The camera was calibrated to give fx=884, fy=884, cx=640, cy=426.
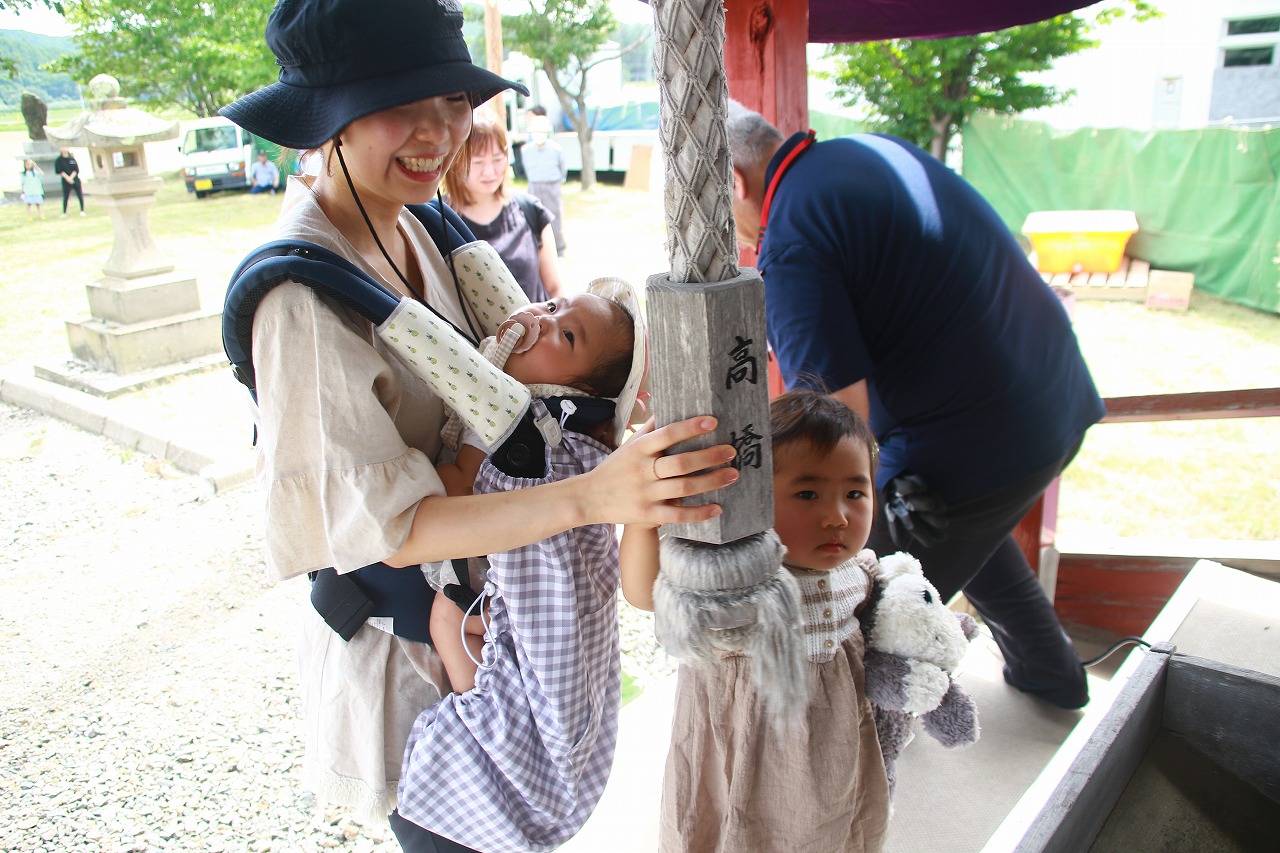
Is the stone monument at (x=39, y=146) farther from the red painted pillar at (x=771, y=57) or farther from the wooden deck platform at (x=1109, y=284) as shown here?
the wooden deck platform at (x=1109, y=284)

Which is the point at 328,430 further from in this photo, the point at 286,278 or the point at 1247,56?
the point at 1247,56

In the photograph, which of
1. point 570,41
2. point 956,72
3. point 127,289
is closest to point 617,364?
point 127,289

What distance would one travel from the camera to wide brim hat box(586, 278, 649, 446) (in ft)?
4.83

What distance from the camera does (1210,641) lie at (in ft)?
8.31

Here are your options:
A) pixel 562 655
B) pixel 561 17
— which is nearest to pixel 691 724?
pixel 562 655

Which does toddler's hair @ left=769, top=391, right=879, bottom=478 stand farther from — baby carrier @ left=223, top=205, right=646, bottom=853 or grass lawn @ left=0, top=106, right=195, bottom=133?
grass lawn @ left=0, top=106, right=195, bottom=133

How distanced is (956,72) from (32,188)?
1287 centimetres

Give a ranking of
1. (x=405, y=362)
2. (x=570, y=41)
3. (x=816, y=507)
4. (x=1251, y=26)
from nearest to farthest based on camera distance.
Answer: (x=405, y=362)
(x=816, y=507)
(x=1251, y=26)
(x=570, y=41)

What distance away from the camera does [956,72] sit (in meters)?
13.0

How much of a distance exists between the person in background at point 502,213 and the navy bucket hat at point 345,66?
2375mm

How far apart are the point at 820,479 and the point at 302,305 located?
85 centimetres

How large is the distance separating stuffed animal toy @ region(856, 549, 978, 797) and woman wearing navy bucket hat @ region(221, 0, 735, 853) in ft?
2.24

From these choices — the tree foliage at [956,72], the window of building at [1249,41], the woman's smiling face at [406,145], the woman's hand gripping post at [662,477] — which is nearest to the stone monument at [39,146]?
the woman's smiling face at [406,145]

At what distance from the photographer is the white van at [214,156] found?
56.1 ft
